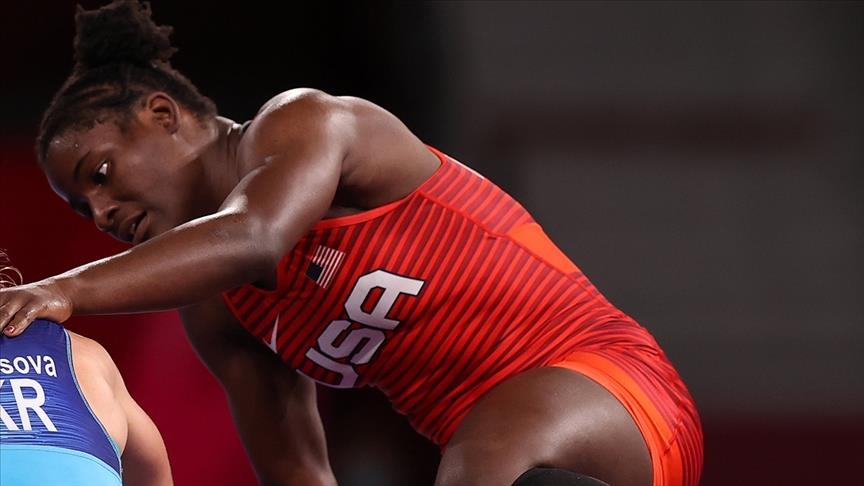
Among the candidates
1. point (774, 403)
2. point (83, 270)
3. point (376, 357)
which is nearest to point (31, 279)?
point (376, 357)

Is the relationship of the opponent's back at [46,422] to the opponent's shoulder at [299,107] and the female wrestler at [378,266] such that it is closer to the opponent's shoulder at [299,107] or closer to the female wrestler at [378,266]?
the female wrestler at [378,266]

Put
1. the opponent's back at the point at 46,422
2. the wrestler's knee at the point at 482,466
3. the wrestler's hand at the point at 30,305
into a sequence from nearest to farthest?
the opponent's back at the point at 46,422, the wrestler's hand at the point at 30,305, the wrestler's knee at the point at 482,466

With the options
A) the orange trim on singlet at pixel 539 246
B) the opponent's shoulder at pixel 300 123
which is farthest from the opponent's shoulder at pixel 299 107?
the orange trim on singlet at pixel 539 246

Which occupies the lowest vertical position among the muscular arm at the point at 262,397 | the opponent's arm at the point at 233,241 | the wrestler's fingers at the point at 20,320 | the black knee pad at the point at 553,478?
the muscular arm at the point at 262,397

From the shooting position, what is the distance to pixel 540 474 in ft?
4.69

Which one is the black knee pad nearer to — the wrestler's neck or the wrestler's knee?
the wrestler's knee

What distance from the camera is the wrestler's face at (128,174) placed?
1747 millimetres

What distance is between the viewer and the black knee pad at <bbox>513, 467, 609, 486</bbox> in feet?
4.60

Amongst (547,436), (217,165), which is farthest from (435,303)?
(217,165)

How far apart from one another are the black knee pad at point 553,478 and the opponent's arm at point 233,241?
0.41 meters

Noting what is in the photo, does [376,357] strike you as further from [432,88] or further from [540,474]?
[432,88]

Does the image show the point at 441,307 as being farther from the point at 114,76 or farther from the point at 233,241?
the point at 114,76

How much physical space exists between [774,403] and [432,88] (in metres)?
1.26

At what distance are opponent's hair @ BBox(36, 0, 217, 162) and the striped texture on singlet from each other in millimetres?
334
